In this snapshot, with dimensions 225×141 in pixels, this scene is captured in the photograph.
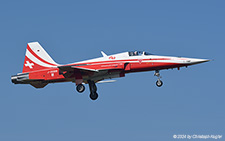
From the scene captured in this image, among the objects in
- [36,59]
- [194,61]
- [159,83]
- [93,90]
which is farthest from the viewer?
[93,90]

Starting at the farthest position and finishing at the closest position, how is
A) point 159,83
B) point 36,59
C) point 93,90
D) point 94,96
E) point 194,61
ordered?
point 93,90 < point 94,96 < point 36,59 < point 159,83 < point 194,61

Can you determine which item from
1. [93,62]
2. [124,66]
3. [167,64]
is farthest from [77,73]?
[167,64]

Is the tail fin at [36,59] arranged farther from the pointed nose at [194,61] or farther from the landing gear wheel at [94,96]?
the pointed nose at [194,61]

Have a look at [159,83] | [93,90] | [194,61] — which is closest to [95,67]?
[93,90]

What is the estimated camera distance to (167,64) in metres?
40.2

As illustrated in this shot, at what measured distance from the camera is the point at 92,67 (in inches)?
1612

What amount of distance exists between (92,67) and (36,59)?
222 inches

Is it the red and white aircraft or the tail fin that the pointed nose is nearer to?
the red and white aircraft

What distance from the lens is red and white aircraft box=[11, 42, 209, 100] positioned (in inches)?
1582

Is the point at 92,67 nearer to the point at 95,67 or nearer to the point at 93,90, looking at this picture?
the point at 95,67

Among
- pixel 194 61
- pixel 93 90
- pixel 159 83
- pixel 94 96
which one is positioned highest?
pixel 194 61

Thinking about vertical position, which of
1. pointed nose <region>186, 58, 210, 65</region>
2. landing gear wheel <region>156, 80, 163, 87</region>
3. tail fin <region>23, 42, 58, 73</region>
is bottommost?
A: landing gear wheel <region>156, 80, 163, 87</region>

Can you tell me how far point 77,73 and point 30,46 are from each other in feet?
19.1

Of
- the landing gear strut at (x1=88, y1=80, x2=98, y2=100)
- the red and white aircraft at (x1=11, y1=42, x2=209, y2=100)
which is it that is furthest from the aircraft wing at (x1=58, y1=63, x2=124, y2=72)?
the landing gear strut at (x1=88, y1=80, x2=98, y2=100)
